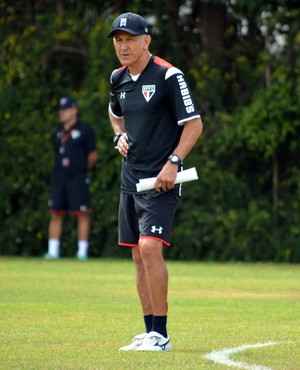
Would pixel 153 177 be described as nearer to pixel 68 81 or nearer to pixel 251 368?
pixel 251 368

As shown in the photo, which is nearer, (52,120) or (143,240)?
(143,240)

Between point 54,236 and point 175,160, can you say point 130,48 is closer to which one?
point 175,160

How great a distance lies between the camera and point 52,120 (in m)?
19.8

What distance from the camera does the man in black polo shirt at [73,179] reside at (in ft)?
60.8

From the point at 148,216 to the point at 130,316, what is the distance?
2438 millimetres

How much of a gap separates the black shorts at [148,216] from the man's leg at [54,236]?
10.3 m

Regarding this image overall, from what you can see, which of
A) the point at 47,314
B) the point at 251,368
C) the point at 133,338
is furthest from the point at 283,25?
the point at 251,368

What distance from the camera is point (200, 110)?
19.0m

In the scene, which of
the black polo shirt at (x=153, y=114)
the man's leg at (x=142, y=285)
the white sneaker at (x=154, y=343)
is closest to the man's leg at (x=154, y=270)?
the white sneaker at (x=154, y=343)

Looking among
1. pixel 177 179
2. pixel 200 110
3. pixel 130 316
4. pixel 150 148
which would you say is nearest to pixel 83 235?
pixel 200 110

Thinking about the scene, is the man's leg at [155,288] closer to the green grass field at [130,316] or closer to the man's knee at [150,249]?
the man's knee at [150,249]

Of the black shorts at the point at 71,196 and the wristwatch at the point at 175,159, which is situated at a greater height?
the wristwatch at the point at 175,159

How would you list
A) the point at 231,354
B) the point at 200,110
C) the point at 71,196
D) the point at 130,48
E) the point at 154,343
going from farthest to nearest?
the point at 200,110 → the point at 71,196 → the point at 130,48 → the point at 154,343 → the point at 231,354

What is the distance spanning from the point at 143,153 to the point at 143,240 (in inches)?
24.4
